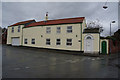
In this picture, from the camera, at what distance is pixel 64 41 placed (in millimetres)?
16547

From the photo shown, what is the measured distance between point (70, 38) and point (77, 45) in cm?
173

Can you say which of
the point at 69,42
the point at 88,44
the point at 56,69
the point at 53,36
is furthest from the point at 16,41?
the point at 56,69

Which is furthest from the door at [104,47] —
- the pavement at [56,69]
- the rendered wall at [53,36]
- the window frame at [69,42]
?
the pavement at [56,69]

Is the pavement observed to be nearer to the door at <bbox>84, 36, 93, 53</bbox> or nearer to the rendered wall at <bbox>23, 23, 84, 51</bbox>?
the door at <bbox>84, 36, 93, 53</bbox>

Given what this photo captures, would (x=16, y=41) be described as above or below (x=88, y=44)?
above

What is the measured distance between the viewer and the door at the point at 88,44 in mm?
14969

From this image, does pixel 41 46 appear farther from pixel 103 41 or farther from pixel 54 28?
pixel 103 41

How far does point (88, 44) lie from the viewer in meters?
15.1

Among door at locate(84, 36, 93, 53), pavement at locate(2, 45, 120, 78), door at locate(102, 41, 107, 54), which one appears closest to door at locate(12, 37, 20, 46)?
pavement at locate(2, 45, 120, 78)

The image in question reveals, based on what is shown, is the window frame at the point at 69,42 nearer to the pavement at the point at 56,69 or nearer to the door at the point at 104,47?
the door at the point at 104,47

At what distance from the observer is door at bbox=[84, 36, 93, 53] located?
589 inches

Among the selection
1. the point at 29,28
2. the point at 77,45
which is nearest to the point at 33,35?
the point at 29,28

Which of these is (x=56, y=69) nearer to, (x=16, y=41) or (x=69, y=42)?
(x=69, y=42)

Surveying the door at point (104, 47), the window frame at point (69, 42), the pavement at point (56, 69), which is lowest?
the pavement at point (56, 69)
